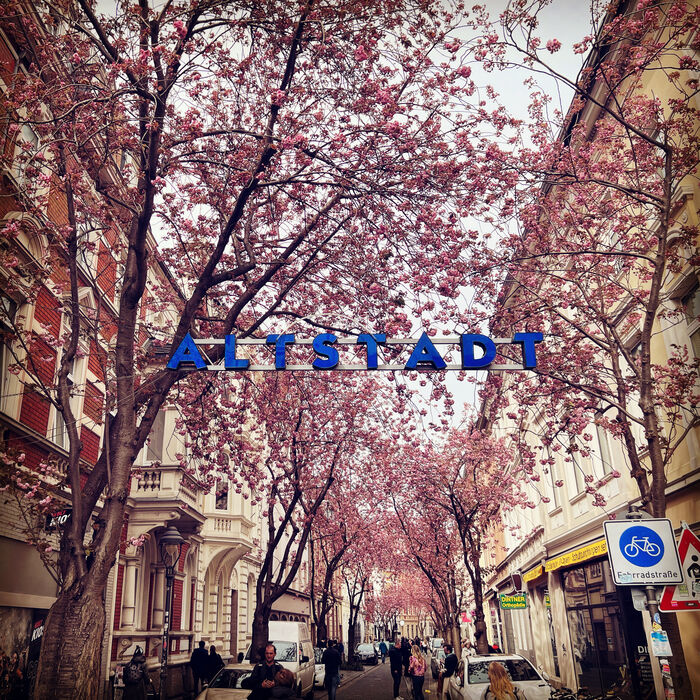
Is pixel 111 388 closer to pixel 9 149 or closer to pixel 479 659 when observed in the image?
pixel 9 149

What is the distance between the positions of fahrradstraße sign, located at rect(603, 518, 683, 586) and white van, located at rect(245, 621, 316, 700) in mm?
13938

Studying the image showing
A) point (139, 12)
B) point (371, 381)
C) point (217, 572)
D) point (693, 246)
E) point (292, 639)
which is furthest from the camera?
point (217, 572)

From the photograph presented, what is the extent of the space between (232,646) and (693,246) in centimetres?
2648

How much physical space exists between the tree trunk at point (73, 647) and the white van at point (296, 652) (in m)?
13.1

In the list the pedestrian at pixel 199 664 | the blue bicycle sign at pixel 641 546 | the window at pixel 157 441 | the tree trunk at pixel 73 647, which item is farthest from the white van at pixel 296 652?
the blue bicycle sign at pixel 641 546

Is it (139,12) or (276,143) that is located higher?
(139,12)

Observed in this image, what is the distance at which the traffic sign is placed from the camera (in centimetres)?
823

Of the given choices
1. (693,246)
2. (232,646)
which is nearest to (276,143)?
(693,246)

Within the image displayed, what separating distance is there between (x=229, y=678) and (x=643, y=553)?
35.6 ft

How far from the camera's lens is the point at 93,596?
793 centimetres

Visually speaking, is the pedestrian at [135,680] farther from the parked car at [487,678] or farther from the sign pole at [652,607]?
the sign pole at [652,607]

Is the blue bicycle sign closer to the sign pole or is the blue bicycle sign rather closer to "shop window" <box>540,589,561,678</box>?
the sign pole

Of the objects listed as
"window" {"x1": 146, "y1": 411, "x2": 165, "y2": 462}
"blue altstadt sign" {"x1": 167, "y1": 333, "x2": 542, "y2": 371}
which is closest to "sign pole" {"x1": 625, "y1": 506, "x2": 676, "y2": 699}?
"blue altstadt sign" {"x1": 167, "y1": 333, "x2": 542, "y2": 371}

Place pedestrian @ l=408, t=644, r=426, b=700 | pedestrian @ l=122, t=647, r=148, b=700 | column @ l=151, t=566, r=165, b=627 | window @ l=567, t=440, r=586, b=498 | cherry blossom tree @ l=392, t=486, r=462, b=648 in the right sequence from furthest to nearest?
cherry blossom tree @ l=392, t=486, r=462, b=648 → column @ l=151, t=566, r=165, b=627 → pedestrian @ l=408, t=644, r=426, b=700 → window @ l=567, t=440, r=586, b=498 → pedestrian @ l=122, t=647, r=148, b=700
